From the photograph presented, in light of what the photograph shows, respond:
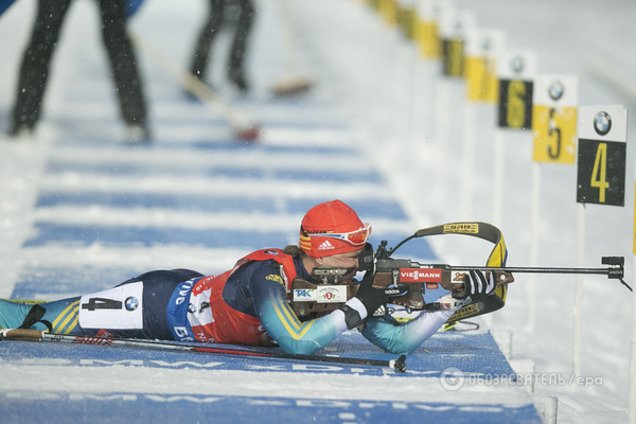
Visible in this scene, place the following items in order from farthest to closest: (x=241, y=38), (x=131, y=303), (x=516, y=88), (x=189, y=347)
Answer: (x=241, y=38)
(x=516, y=88)
(x=131, y=303)
(x=189, y=347)

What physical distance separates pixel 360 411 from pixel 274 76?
1381 cm

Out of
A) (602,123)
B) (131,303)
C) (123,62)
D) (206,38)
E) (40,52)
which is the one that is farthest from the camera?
(206,38)

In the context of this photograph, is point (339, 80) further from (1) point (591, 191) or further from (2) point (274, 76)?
(1) point (591, 191)

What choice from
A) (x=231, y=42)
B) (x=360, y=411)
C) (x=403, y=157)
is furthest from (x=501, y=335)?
(x=231, y=42)

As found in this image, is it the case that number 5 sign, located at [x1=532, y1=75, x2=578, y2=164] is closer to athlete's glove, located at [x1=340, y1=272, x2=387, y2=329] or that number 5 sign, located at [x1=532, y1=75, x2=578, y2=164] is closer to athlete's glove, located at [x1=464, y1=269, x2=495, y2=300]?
athlete's glove, located at [x1=464, y1=269, x2=495, y2=300]

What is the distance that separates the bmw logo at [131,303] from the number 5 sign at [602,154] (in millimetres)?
2696

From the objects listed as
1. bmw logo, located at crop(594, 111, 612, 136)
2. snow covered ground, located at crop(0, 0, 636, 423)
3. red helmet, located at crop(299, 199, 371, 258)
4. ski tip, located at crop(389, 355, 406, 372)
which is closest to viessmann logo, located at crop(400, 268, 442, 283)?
red helmet, located at crop(299, 199, 371, 258)

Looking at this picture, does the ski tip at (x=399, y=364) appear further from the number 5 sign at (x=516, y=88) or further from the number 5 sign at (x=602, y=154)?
the number 5 sign at (x=516, y=88)

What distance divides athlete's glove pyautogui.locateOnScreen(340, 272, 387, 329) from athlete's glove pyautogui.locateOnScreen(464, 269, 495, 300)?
0.46 metres

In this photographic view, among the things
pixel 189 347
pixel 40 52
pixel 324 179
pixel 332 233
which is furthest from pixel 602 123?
pixel 40 52

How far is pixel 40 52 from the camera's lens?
1345 centimetres

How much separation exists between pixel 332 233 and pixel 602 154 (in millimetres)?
1641

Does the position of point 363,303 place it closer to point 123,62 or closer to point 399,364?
point 399,364

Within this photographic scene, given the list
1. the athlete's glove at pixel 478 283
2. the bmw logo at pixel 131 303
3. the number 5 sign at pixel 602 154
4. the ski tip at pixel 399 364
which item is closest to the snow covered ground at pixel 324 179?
the athlete's glove at pixel 478 283
